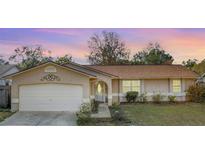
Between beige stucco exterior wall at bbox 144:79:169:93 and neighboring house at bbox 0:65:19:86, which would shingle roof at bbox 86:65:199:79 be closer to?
beige stucco exterior wall at bbox 144:79:169:93

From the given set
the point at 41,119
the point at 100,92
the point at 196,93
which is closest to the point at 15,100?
the point at 41,119

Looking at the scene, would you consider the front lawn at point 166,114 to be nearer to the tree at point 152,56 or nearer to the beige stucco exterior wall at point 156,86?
the beige stucco exterior wall at point 156,86

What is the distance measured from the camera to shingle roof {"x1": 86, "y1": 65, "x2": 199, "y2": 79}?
25.3 metres

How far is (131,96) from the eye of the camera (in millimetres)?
24656

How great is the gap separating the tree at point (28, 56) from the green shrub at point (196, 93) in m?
14.3

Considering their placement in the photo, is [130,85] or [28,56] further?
[28,56]

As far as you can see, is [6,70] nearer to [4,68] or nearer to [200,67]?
[4,68]

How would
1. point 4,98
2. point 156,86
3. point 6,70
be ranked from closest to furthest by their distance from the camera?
point 4,98 < point 156,86 < point 6,70

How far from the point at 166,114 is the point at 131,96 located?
569 centimetres

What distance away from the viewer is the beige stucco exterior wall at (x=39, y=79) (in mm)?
20391
